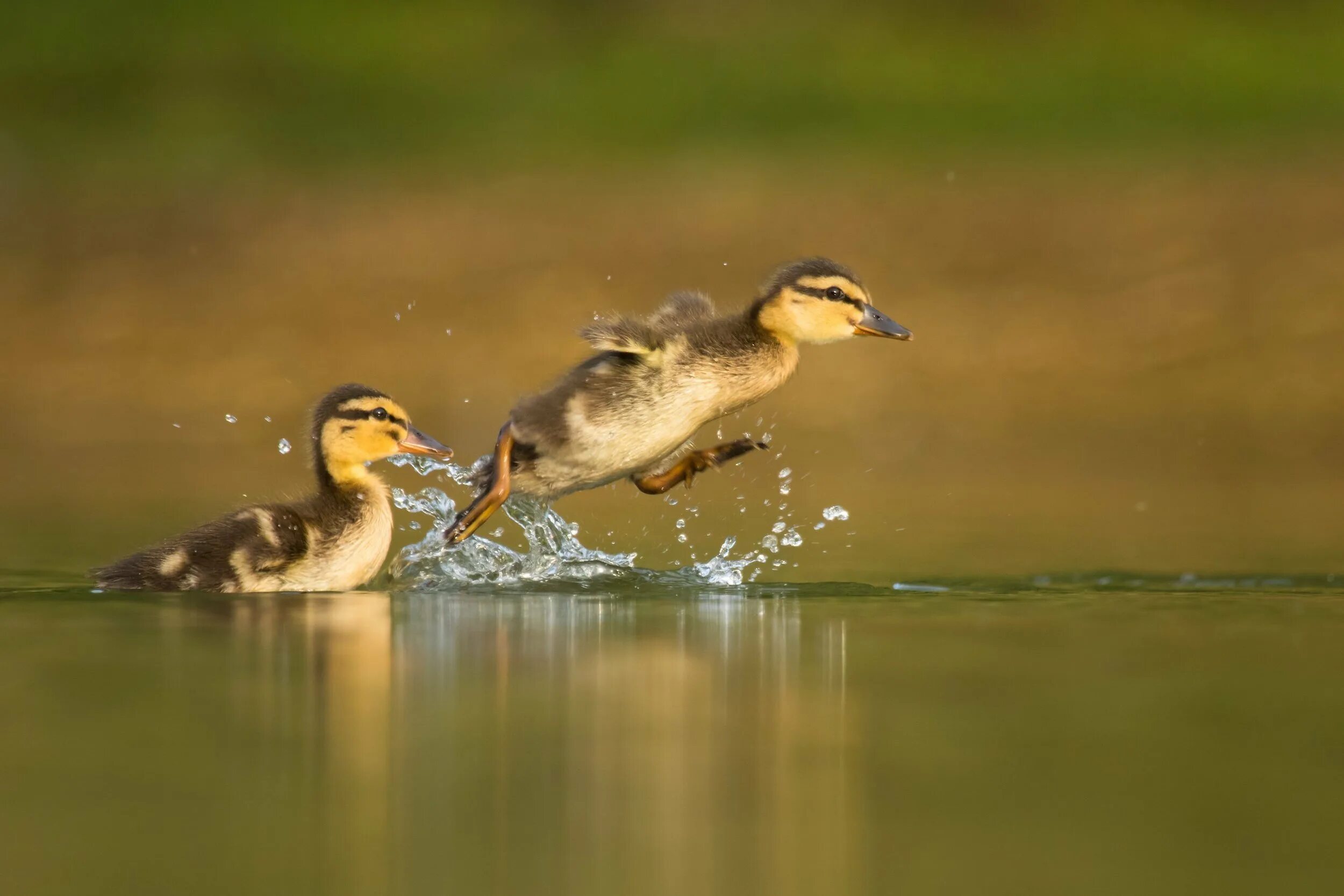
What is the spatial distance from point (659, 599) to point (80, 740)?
3059mm

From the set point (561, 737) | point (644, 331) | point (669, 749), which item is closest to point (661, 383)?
point (644, 331)

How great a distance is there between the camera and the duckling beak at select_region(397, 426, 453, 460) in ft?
28.8

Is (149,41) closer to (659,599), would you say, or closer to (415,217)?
(415,217)

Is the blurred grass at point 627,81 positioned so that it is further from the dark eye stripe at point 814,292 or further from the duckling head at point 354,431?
the duckling head at point 354,431

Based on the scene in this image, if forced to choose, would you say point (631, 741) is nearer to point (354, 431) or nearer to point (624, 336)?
point (624, 336)

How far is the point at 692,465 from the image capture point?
29.1ft

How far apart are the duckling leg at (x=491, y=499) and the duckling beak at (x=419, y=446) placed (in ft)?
1.36

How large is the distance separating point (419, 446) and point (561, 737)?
154 inches

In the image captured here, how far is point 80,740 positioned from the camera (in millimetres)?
5031

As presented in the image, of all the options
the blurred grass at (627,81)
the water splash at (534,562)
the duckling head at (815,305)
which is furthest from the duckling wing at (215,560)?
the blurred grass at (627,81)

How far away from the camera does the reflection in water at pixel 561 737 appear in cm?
405

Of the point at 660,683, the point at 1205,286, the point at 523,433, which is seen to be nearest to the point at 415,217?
the point at 1205,286

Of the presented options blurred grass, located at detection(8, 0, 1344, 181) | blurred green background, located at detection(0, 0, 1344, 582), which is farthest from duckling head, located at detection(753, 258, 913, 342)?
blurred grass, located at detection(8, 0, 1344, 181)

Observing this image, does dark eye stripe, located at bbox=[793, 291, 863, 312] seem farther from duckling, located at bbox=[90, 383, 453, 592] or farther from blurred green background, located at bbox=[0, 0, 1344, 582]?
blurred green background, located at bbox=[0, 0, 1344, 582]
